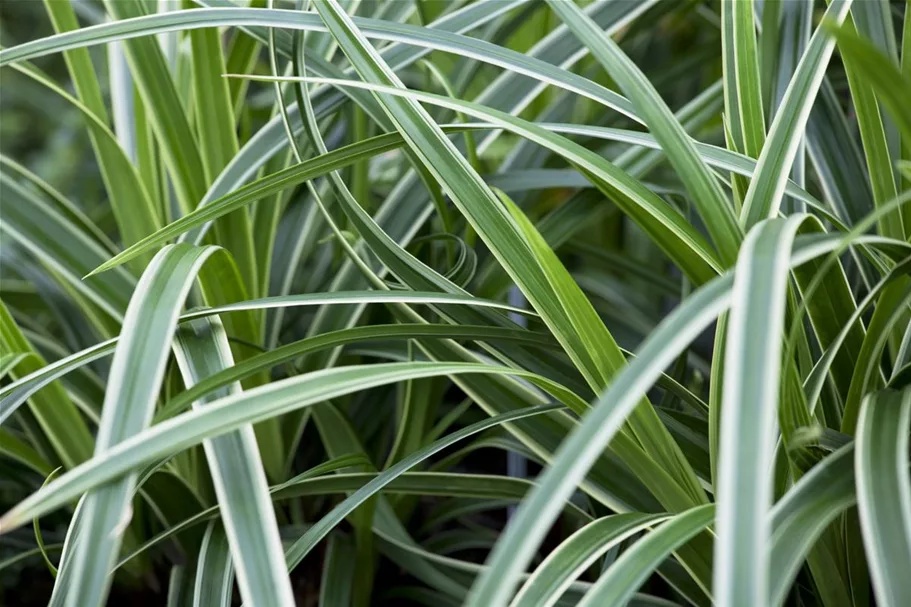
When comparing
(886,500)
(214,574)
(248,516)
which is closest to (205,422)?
(248,516)

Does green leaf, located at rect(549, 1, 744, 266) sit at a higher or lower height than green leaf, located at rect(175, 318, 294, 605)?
higher

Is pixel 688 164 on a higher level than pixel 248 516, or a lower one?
higher

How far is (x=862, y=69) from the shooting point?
0.32 metres

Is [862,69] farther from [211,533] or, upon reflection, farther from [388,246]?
[211,533]

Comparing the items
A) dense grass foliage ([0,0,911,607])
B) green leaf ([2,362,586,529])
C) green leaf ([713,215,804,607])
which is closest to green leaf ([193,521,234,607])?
dense grass foliage ([0,0,911,607])

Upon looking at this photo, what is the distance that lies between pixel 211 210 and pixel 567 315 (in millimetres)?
202

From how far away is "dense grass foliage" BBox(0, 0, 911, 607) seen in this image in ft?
1.06

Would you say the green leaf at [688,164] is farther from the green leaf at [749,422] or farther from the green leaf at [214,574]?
the green leaf at [214,574]

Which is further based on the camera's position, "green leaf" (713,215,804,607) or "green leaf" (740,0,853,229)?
"green leaf" (740,0,853,229)

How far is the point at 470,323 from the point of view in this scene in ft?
1.71

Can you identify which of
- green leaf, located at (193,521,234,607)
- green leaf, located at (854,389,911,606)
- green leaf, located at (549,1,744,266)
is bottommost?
green leaf, located at (193,521,234,607)

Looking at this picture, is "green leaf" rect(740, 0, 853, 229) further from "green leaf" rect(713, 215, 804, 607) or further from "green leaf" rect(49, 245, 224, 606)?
"green leaf" rect(49, 245, 224, 606)

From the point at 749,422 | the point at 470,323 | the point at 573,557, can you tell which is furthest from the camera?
the point at 470,323

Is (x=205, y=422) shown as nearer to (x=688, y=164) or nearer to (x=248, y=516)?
(x=248, y=516)
